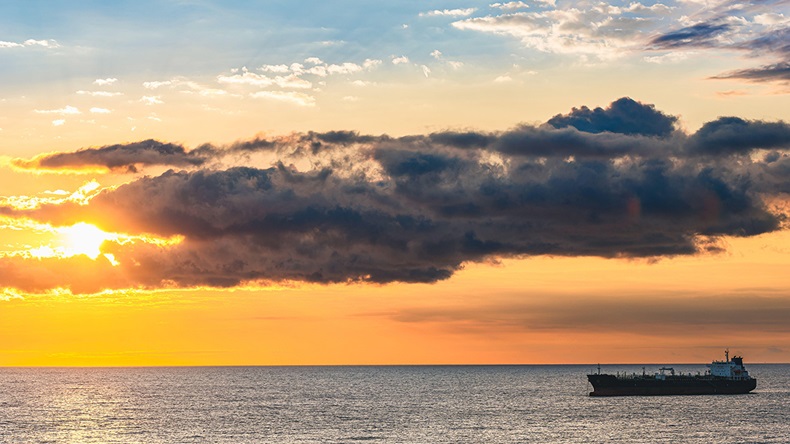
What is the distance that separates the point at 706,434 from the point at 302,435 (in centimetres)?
6795

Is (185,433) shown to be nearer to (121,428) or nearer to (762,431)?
(121,428)

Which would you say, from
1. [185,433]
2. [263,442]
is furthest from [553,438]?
[185,433]

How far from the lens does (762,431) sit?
16875cm

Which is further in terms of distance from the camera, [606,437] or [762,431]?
[762,431]

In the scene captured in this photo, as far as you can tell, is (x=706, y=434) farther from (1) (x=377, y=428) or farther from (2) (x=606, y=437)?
(1) (x=377, y=428)

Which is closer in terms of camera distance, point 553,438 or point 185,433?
point 553,438

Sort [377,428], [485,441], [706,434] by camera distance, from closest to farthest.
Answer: [485,441] → [706,434] → [377,428]

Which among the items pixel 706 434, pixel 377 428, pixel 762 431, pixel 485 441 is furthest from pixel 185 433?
pixel 762 431

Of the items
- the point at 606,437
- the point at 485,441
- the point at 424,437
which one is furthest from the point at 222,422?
the point at 606,437

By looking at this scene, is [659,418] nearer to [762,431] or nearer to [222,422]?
[762,431]

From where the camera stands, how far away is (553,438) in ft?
516

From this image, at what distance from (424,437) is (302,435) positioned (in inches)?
831

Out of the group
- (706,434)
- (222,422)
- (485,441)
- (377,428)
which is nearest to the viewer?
(485,441)

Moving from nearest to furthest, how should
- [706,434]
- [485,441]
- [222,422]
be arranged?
[485,441]
[706,434]
[222,422]
